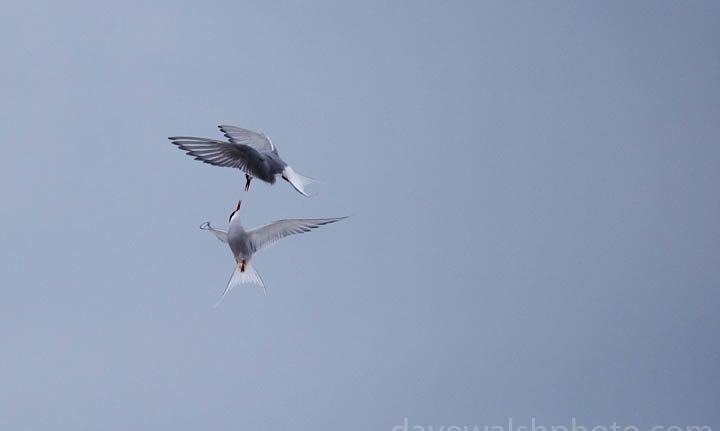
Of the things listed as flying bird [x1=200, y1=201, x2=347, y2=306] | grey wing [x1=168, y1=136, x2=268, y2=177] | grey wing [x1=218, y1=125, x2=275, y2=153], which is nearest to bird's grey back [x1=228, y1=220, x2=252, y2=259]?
flying bird [x1=200, y1=201, x2=347, y2=306]

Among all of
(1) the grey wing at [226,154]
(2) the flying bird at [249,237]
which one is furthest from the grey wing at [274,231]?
(1) the grey wing at [226,154]

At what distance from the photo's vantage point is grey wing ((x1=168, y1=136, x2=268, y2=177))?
4.91m

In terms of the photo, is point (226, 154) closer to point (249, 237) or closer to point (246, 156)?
point (246, 156)

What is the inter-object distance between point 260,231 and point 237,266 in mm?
249

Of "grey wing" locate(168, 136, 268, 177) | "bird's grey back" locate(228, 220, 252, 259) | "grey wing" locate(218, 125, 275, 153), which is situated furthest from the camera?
"bird's grey back" locate(228, 220, 252, 259)

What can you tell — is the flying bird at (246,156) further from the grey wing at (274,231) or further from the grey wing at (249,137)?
the grey wing at (274,231)

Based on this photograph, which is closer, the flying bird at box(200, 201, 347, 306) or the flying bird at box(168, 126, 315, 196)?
the flying bird at box(168, 126, 315, 196)

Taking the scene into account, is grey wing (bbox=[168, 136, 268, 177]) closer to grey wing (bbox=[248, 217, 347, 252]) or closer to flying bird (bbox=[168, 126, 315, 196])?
flying bird (bbox=[168, 126, 315, 196])

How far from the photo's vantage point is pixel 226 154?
505 cm

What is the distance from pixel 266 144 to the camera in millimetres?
5480

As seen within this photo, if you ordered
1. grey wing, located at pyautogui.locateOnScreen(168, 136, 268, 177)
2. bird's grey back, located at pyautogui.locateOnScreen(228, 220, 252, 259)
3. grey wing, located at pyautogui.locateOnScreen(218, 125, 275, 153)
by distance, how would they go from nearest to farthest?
1. grey wing, located at pyautogui.locateOnScreen(168, 136, 268, 177)
2. grey wing, located at pyautogui.locateOnScreen(218, 125, 275, 153)
3. bird's grey back, located at pyautogui.locateOnScreen(228, 220, 252, 259)

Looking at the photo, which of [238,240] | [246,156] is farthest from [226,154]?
[238,240]

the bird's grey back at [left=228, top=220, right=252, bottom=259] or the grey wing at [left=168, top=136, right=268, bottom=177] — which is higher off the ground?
the bird's grey back at [left=228, top=220, right=252, bottom=259]

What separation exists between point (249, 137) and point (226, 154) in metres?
0.46
